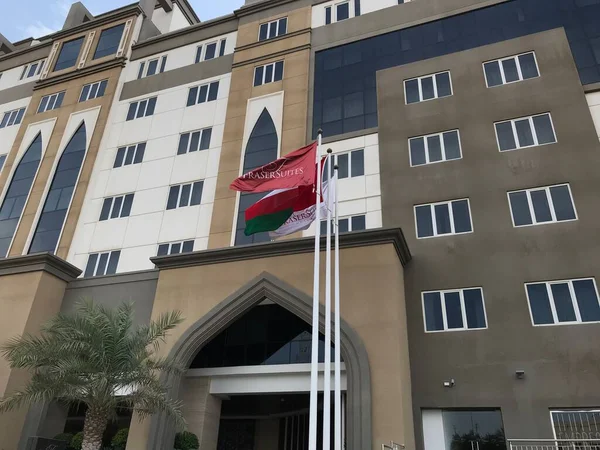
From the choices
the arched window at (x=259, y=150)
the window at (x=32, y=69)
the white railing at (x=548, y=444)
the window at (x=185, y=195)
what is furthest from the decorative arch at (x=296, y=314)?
the window at (x=32, y=69)

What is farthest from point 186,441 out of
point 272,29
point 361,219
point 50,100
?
point 50,100

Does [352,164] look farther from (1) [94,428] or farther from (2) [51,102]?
(2) [51,102]

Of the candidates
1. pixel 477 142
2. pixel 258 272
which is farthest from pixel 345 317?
pixel 477 142

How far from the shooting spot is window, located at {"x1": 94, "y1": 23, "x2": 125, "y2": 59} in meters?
33.6

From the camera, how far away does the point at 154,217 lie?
25.0 m

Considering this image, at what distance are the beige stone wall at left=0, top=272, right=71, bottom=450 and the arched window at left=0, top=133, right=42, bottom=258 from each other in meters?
8.72

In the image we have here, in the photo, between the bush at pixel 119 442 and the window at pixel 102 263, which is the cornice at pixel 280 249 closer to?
the bush at pixel 119 442

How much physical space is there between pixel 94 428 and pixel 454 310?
11946mm

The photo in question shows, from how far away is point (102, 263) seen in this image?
24.8 m

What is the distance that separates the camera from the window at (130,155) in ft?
91.1

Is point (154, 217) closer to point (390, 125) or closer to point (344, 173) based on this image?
point (344, 173)

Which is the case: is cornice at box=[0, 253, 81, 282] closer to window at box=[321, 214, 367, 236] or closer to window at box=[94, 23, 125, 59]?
window at box=[321, 214, 367, 236]

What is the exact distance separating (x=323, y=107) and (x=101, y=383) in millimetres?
16215

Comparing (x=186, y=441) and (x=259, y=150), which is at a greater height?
(x=259, y=150)
